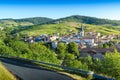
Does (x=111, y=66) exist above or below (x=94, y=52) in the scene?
above

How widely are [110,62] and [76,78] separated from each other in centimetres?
2908

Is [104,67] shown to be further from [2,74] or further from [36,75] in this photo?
[2,74]

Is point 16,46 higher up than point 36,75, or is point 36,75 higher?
point 36,75

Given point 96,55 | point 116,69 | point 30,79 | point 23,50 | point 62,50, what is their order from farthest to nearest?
point 96,55 < point 62,50 < point 23,50 < point 116,69 < point 30,79

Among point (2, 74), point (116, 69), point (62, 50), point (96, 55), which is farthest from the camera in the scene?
point (96, 55)

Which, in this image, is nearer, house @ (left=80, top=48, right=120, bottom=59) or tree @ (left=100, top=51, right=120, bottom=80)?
tree @ (left=100, top=51, right=120, bottom=80)

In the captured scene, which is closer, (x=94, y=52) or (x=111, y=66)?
(x=111, y=66)

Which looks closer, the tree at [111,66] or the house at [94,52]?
the tree at [111,66]

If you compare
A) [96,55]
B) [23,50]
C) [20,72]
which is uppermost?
[20,72]

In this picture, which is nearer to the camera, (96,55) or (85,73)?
(85,73)

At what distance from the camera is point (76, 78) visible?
1228 inches

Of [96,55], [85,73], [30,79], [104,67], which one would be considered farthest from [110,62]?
[96,55]

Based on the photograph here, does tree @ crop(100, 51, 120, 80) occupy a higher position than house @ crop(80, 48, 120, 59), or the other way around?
tree @ crop(100, 51, 120, 80)

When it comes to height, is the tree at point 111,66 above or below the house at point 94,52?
above
